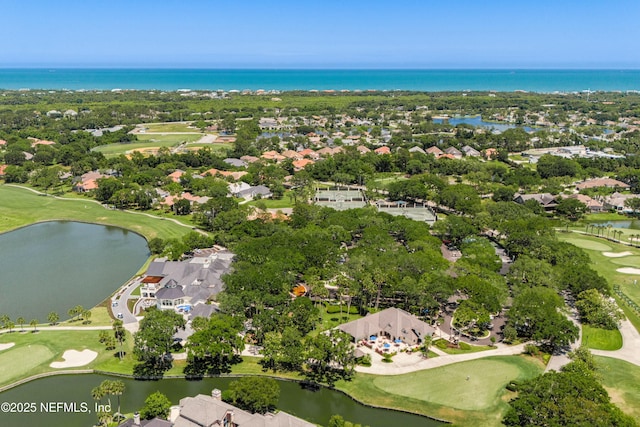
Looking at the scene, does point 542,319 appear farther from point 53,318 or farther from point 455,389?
point 53,318

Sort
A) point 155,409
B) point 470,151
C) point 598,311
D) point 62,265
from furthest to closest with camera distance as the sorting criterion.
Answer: point 470,151, point 62,265, point 598,311, point 155,409

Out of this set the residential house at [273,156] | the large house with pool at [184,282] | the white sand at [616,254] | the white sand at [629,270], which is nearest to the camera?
the large house with pool at [184,282]

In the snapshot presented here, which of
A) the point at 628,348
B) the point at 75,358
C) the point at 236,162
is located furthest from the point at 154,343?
the point at 236,162

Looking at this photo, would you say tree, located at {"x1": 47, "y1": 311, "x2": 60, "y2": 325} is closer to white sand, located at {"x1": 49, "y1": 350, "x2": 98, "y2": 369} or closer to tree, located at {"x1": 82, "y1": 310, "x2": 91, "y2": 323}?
tree, located at {"x1": 82, "y1": 310, "x2": 91, "y2": 323}

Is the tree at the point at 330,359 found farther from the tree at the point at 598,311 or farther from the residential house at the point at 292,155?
the residential house at the point at 292,155

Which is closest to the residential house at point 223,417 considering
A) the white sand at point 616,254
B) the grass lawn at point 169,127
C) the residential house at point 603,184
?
the white sand at point 616,254

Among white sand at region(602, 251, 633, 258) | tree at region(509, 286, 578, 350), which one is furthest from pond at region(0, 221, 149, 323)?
white sand at region(602, 251, 633, 258)

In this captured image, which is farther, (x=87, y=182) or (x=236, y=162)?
(x=236, y=162)
